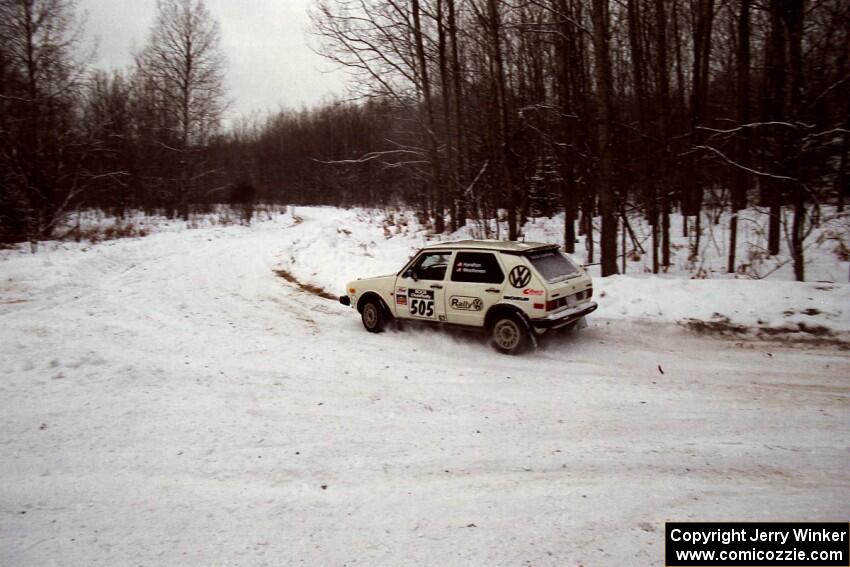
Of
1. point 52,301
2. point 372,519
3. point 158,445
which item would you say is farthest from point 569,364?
point 52,301

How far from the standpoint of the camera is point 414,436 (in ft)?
16.2

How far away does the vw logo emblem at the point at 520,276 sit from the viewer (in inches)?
291

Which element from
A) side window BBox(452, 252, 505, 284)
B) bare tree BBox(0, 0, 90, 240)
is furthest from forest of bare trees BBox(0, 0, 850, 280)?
side window BBox(452, 252, 505, 284)

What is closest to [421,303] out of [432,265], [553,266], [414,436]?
[432,265]

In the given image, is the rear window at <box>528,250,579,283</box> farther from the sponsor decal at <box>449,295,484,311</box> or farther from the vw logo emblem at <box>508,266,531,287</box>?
the sponsor decal at <box>449,295,484,311</box>

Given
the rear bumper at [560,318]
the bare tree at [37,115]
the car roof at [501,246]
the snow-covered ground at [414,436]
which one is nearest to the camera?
the snow-covered ground at [414,436]

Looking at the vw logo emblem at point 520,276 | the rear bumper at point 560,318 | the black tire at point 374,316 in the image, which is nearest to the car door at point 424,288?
the black tire at point 374,316

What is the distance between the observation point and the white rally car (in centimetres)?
735

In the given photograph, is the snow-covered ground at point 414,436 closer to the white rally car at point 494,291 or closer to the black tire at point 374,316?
the black tire at point 374,316

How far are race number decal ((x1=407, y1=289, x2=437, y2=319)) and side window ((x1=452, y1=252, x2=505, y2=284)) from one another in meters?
0.59

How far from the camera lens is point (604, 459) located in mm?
4422

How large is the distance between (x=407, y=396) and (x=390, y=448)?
130cm

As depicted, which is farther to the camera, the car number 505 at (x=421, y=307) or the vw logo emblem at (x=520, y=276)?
the car number 505 at (x=421, y=307)

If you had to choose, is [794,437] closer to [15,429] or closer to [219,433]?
[219,433]
